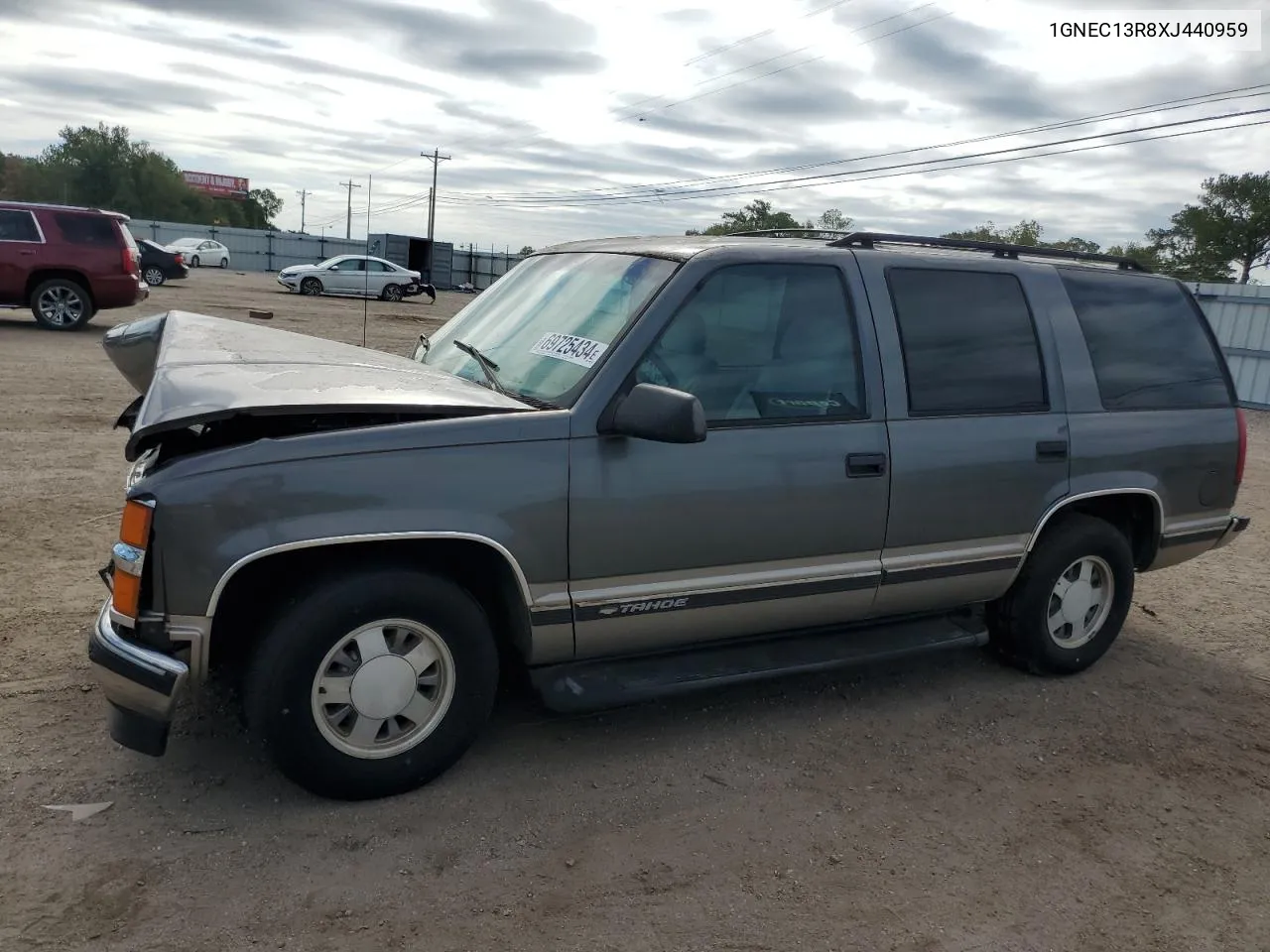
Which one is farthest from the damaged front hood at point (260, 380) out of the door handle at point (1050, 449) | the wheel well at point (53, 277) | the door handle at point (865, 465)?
the wheel well at point (53, 277)

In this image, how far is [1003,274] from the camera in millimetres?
4492

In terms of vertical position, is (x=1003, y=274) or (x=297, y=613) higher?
(x=1003, y=274)

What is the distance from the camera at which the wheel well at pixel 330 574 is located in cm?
321

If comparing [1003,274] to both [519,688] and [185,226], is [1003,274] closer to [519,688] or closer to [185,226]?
[519,688]

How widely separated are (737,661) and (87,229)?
14.6m

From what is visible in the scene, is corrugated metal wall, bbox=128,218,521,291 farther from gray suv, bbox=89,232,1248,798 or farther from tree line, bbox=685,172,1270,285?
gray suv, bbox=89,232,1248,798

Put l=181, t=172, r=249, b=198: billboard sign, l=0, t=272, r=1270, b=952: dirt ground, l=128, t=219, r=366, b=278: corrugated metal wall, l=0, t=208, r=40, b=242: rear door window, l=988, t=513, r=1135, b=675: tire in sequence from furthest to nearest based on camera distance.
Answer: l=181, t=172, r=249, b=198: billboard sign, l=128, t=219, r=366, b=278: corrugated metal wall, l=0, t=208, r=40, b=242: rear door window, l=988, t=513, r=1135, b=675: tire, l=0, t=272, r=1270, b=952: dirt ground

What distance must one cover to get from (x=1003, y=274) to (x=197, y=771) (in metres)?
3.76

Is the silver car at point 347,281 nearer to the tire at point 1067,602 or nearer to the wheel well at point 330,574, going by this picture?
the tire at point 1067,602

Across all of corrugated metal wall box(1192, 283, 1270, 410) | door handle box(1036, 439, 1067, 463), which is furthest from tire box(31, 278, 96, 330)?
corrugated metal wall box(1192, 283, 1270, 410)

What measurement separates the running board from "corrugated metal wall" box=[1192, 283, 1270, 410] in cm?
1614

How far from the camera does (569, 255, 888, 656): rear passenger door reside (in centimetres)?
350

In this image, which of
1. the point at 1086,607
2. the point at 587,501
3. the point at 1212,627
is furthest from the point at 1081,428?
the point at 587,501

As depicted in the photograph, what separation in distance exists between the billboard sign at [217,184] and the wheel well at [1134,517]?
10502cm
